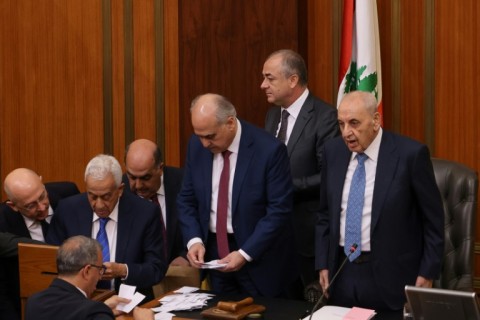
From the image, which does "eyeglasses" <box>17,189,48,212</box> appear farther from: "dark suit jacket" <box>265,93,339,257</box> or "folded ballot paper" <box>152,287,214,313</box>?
"dark suit jacket" <box>265,93,339,257</box>

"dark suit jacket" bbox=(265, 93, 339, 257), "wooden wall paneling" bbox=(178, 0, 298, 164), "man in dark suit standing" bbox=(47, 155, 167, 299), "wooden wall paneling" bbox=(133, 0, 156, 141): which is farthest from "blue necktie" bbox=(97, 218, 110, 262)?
"wooden wall paneling" bbox=(133, 0, 156, 141)

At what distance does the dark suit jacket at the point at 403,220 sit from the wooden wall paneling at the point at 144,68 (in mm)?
2758

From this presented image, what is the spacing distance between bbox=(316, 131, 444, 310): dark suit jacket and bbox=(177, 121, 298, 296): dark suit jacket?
1.82 feet

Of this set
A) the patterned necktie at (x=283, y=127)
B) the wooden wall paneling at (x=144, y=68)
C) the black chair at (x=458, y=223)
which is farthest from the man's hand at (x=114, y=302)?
the wooden wall paneling at (x=144, y=68)

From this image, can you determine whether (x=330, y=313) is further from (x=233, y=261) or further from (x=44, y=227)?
(x=44, y=227)

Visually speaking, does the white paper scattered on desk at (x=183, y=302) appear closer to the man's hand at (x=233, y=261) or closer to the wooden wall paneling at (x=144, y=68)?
the man's hand at (x=233, y=261)

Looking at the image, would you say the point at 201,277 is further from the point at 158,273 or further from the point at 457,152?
the point at 457,152

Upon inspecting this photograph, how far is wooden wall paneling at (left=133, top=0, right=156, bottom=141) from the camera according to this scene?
21.4 feet

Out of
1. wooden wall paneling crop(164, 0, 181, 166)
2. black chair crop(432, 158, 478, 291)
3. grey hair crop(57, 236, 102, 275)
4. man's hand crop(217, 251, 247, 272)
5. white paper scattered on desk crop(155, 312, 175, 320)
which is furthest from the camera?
wooden wall paneling crop(164, 0, 181, 166)

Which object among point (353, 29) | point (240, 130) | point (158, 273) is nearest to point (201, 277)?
point (158, 273)

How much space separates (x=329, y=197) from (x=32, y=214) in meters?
1.64

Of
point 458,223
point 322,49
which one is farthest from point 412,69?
point 458,223

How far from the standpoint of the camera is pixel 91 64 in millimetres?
6695

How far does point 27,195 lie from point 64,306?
1.47 m
